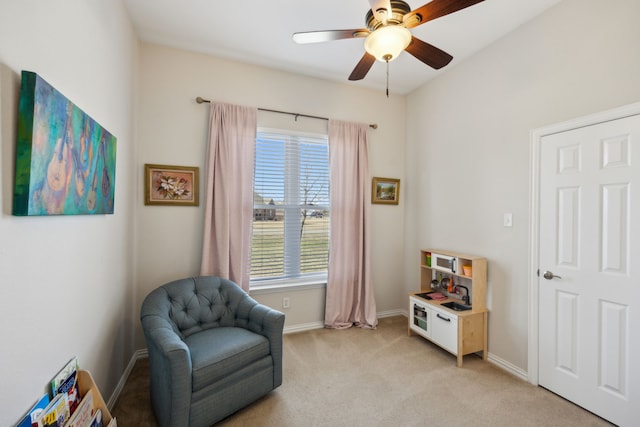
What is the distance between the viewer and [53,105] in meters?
1.16

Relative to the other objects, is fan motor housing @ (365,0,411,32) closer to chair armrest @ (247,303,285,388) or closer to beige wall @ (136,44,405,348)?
beige wall @ (136,44,405,348)

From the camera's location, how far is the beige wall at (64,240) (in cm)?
97

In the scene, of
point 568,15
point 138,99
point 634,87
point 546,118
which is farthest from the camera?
point 138,99

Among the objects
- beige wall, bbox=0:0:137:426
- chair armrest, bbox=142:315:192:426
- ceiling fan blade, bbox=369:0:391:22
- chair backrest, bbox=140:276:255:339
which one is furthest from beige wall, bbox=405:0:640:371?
beige wall, bbox=0:0:137:426

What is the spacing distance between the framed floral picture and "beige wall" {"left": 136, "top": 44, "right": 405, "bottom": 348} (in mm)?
64

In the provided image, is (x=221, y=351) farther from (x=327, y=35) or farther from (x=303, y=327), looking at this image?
(x=327, y=35)

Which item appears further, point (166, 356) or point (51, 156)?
point (166, 356)

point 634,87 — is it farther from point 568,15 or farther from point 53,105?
point 53,105

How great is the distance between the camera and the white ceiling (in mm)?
2221

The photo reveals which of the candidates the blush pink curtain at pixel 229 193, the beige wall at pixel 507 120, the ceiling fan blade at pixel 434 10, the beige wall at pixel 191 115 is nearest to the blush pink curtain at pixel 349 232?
the beige wall at pixel 191 115

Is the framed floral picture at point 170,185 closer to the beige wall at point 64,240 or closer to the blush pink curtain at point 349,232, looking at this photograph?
the beige wall at point 64,240

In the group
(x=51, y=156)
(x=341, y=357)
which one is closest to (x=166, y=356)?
(x=51, y=156)

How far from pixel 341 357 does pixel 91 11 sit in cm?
316

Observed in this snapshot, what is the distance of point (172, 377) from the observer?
1596 millimetres
